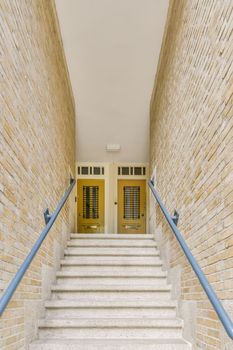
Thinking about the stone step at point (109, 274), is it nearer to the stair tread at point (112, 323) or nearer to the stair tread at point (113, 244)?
the stair tread at point (113, 244)

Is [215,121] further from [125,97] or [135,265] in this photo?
[125,97]

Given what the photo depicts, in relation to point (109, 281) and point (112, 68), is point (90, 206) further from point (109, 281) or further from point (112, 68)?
point (109, 281)

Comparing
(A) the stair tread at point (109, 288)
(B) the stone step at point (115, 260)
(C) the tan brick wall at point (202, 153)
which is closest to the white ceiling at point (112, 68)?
(C) the tan brick wall at point (202, 153)

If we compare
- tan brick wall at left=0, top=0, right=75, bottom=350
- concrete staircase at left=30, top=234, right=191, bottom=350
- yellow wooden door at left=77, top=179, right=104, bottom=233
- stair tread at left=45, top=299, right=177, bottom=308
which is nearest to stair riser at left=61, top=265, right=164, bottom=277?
concrete staircase at left=30, top=234, right=191, bottom=350

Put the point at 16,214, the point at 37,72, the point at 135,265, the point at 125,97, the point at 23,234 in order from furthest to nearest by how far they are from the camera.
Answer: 1. the point at 125,97
2. the point at 135,265
3. the point at 37,72
4. the point at 23,234
5. the point at 16,214

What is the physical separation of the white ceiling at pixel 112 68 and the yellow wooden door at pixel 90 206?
63 centimetres

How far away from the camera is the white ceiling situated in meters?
4.88

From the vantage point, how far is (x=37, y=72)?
351 cm

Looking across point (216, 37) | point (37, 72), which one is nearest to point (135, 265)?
point (37, 72)

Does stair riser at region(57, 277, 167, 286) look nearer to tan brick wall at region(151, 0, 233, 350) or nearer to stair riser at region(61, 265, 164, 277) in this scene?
stair riser at region(61, 265, 164, 277)

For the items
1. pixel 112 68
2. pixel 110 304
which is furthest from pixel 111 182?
pixel 110 304

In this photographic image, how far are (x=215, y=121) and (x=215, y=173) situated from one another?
33cm

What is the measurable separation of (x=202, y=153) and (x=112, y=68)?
138 inches

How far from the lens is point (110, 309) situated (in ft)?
12.8
